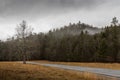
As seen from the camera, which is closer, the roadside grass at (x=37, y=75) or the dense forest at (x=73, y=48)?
the roadside grass at (x=37, y=75)

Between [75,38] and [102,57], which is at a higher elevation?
[75,38]

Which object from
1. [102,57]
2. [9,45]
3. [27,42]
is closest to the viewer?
[27,42]

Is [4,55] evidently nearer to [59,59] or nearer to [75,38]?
[59,59]

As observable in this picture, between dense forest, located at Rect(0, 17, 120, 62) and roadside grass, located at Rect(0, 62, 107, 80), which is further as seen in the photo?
dense forest, located at Rect(0, 17, 120, 62)

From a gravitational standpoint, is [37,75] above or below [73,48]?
below

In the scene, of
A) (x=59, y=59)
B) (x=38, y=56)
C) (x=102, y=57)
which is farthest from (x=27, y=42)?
(x=38, y=56)

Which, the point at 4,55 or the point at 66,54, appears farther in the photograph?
the point at 4,55

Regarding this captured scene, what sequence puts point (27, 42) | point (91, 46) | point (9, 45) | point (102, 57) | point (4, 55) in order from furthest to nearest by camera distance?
1. point (9, 45)
2. point (4, 55)
3. point (91, 46)
4. point (102, 57)
5. point (27, 42)

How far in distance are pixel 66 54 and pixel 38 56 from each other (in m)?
17.8

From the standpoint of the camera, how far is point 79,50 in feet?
342

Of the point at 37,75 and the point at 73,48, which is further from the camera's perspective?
the point at 73,48

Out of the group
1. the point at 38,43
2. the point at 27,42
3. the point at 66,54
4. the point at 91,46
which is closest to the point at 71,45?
the point at 66,54

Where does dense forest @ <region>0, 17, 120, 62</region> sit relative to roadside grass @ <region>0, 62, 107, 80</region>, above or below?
above

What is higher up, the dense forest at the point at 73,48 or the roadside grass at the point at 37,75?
the dense forest at the point at 73,48
